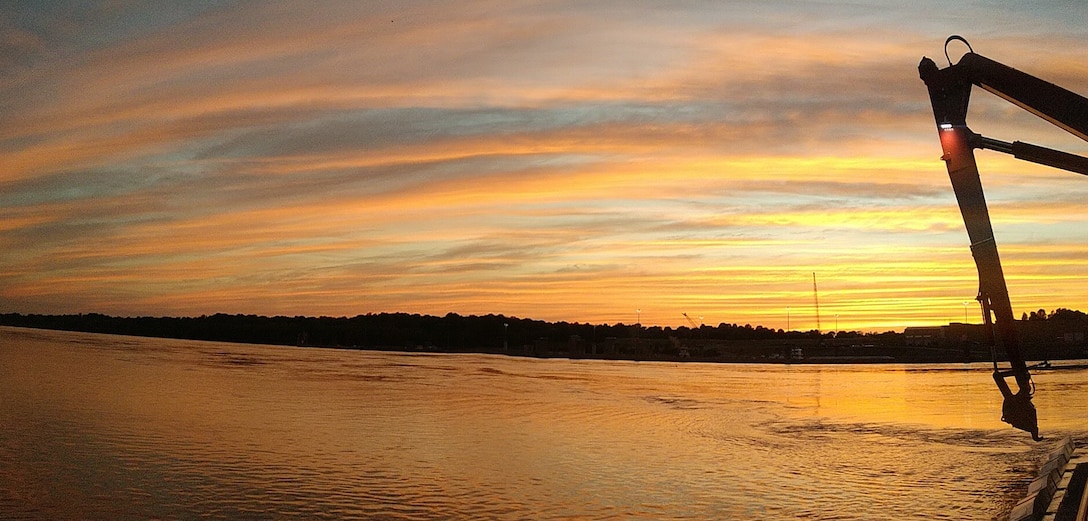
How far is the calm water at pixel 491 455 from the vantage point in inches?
767

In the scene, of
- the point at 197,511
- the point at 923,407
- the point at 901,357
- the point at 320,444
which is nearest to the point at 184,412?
the point at 320,444

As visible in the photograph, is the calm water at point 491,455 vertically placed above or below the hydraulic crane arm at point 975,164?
below

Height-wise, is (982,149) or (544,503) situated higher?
(982,149)

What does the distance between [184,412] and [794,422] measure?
88.9ft

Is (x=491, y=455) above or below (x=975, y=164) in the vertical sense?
below

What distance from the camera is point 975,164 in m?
20.6

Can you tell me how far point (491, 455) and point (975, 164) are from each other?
52.3 feet

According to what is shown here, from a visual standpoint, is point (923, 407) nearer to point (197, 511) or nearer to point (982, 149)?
point (982, 149)

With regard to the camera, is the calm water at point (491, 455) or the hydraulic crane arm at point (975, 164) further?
the hydraulic crane arm at point (975, 164)

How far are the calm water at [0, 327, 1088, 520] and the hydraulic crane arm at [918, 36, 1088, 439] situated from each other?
3.61 metres

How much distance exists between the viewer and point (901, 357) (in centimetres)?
17675

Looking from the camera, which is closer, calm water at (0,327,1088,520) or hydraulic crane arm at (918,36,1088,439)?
calm water at (0,327,1088,520)

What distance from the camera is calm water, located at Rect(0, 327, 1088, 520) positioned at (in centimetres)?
1948

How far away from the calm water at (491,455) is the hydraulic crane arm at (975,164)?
3.61m
